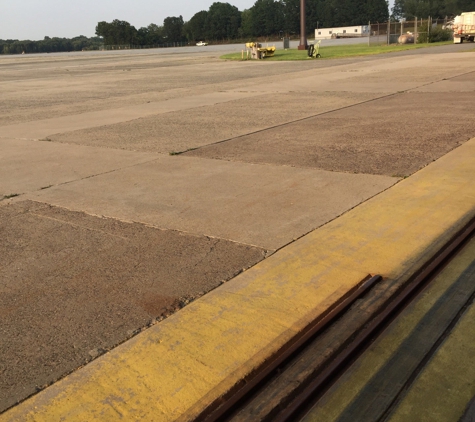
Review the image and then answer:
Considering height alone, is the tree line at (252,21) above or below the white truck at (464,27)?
above

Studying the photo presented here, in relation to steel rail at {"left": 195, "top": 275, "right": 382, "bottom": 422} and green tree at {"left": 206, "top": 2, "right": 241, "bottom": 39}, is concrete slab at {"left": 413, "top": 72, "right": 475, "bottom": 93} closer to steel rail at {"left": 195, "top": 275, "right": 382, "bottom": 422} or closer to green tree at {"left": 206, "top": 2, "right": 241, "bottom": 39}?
steel rail at {"left": 195, "top": 275, "right": 382, "bottom": 422}

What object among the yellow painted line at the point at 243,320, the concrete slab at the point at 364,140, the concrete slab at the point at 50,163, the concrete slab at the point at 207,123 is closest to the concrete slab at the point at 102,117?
the concrete slab at the point at 207,123

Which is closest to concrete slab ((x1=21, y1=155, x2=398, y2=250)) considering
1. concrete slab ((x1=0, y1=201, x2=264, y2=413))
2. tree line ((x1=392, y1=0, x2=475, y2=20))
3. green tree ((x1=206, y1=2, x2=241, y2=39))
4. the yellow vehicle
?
concrete slab ((x1=0, y1=201, x2=264, y2=413))

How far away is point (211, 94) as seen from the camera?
18.0 m

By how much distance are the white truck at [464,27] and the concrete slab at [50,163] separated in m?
43.4

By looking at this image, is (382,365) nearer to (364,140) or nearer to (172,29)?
(364,140)

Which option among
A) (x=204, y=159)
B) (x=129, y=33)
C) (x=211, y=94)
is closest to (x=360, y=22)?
(x=129, y=33)

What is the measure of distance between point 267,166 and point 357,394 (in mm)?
5042

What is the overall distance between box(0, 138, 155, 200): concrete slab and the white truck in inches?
1710

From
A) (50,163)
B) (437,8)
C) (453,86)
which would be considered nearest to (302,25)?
(453,86)

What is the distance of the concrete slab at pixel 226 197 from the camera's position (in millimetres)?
5348

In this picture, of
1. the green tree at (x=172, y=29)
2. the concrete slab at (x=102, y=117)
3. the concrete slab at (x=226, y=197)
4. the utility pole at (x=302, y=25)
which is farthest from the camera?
the green tree at (x=172, y=29)

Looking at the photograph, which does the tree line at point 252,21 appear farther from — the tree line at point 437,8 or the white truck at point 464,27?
the white truck at point 464,27

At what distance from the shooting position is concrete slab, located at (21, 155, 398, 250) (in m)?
5.35
